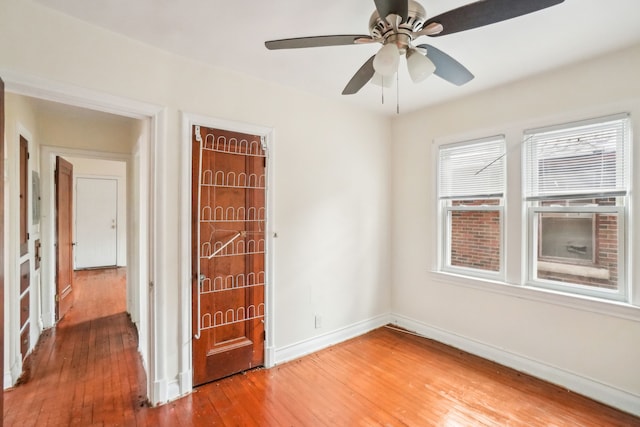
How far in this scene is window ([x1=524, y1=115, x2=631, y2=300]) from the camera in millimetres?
2322

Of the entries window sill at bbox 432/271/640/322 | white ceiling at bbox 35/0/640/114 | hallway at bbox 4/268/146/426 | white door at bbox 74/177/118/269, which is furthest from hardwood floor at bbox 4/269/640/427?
white door at bbox 74/177/118/269

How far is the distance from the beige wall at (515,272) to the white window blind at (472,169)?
0.09 m

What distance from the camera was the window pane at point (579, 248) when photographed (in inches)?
93.7

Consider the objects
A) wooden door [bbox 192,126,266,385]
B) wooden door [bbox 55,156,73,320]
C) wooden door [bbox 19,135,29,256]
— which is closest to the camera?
wooden door [bbox 192,126,266,385]

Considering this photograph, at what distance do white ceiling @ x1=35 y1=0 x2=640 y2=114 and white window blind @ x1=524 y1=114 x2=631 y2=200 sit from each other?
54 centimetres

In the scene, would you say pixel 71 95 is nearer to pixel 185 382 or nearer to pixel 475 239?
pixel 185 382

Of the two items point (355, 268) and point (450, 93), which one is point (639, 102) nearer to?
point (450, 93)

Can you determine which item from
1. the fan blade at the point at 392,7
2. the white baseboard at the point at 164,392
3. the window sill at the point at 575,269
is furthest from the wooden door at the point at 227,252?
the window sill at the point at 575,269

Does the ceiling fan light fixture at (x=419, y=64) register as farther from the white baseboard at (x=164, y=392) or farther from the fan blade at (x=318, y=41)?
the white baseboard at (x=164, y=392)

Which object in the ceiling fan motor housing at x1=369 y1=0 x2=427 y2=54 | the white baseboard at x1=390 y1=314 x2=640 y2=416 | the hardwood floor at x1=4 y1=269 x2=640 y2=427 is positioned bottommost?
the hardwood floor at x1=4 y1=269 x2=640 y2=427

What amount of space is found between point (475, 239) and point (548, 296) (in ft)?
2.66

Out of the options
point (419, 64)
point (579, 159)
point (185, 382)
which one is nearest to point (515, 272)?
point (579, 159)

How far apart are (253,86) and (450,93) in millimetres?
1919

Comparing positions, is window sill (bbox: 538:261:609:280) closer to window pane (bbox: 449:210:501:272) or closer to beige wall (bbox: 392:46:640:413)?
beige wall (bbox: 392:46:640:413)
